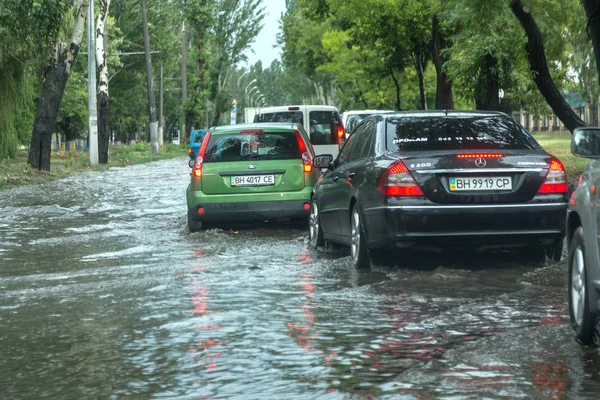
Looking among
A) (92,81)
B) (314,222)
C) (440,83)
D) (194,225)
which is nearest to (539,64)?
(194,225)

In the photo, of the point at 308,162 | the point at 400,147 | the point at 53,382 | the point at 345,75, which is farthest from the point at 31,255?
the point at 345,75

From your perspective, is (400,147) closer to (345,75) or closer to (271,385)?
(271,385)

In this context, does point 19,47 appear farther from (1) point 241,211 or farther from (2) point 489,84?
(1) point 241,211

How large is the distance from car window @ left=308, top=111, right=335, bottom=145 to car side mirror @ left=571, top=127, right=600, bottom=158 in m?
20.5

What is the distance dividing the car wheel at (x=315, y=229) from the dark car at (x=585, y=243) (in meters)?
5.97

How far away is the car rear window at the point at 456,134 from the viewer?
10375 mm

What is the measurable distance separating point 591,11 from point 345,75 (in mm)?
55834

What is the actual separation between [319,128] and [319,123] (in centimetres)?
12

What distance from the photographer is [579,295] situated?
6.81 m

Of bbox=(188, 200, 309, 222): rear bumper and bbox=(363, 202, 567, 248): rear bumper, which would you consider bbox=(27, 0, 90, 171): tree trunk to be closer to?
bbox=(188, 200, 309, 222): rear bumper

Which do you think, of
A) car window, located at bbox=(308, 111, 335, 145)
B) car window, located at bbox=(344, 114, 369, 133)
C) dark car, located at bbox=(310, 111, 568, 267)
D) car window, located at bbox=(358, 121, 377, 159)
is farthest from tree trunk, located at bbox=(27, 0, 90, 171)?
dark car, located at bbox=(310, 111, 568, 267)

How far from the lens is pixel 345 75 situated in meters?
73.3

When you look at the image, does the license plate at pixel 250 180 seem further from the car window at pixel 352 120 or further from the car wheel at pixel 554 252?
the car window at pixel 352 120

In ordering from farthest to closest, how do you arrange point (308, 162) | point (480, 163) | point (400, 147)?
point (308, 162)
point (400, 147)
point (480, 163)
